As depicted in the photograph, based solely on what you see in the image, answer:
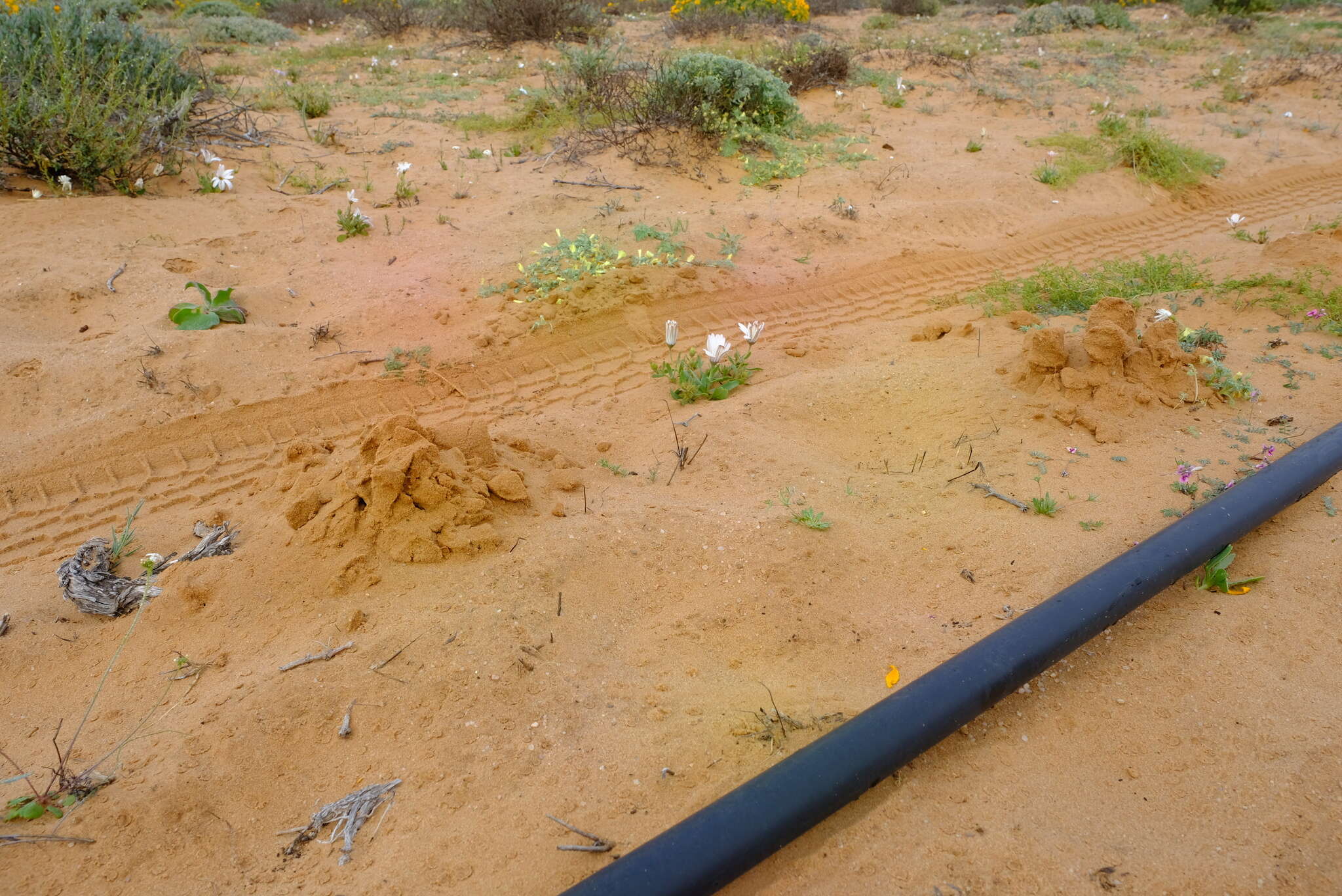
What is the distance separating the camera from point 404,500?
2.71 metres

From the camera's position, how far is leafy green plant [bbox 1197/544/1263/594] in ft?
8.14

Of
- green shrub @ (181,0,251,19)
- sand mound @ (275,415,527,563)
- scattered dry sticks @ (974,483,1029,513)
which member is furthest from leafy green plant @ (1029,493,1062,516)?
green shrub @ (181,0,251,19)

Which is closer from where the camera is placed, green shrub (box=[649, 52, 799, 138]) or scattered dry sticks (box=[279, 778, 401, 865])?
scattered dry sticks (box=[279, 778, 401, 865])

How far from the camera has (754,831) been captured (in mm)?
1646

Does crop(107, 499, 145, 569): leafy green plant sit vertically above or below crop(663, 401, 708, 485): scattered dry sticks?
below

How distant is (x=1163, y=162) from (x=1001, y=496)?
6156 mm

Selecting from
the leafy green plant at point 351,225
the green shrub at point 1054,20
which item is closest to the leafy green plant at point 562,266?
the leafy green plant at point 351,225

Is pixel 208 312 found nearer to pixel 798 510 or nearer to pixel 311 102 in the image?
pixel 798 510

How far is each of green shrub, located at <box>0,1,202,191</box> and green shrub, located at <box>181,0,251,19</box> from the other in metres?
5.92

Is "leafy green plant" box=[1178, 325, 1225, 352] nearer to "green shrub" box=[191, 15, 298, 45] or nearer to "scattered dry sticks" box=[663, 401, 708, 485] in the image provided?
"scattered dry sticks" box=[663, 401, 708, 485]

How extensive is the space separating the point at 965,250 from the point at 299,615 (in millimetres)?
5329

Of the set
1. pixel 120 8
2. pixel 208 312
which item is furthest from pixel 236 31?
pixel 208 312

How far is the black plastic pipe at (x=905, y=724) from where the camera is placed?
1593 mm

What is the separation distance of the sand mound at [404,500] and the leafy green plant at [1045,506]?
77.4 inches
